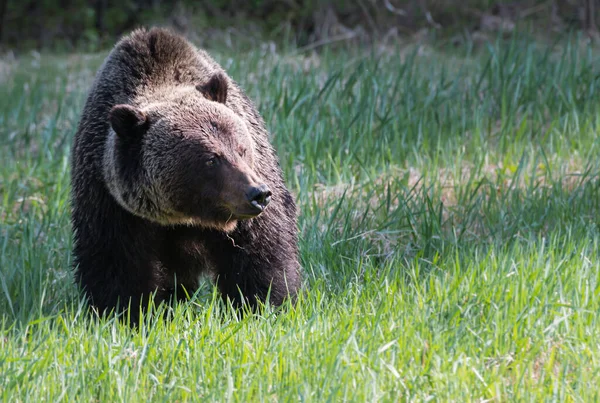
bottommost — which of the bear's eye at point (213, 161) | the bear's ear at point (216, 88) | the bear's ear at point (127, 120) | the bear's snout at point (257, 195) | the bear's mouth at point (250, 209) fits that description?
the bear's mouth at point (250, 209)

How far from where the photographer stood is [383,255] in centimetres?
516

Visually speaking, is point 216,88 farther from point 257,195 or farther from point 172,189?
point 257,195

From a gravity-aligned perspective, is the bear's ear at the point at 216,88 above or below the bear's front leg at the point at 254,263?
above

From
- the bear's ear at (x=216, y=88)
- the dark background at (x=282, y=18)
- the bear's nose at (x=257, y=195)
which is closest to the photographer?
the bear's nose at (x=257, y=195)

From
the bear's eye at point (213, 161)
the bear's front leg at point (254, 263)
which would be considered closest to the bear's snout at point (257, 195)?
the bear's eye at point (213, 161)

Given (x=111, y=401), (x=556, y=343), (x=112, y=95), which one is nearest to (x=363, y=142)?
(x=112, y=95)

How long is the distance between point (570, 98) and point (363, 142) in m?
1.68

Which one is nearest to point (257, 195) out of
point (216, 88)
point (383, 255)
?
point (216, 88)

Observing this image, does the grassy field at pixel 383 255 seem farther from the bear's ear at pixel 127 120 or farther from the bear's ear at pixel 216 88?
the bear's ear at pixel 216 88

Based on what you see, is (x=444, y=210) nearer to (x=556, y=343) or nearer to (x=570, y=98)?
(x=570, y=98)

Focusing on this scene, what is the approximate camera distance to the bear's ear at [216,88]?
14.2 ft

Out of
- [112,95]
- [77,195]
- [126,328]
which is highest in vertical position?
[112,95]

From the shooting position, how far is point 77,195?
470 cm

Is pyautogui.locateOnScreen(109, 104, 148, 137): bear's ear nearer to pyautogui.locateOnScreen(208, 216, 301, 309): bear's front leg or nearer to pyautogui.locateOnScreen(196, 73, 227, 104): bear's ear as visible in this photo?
A: pyautogui.locateOnScreen(196, 73, 227, 104): bear's ear
